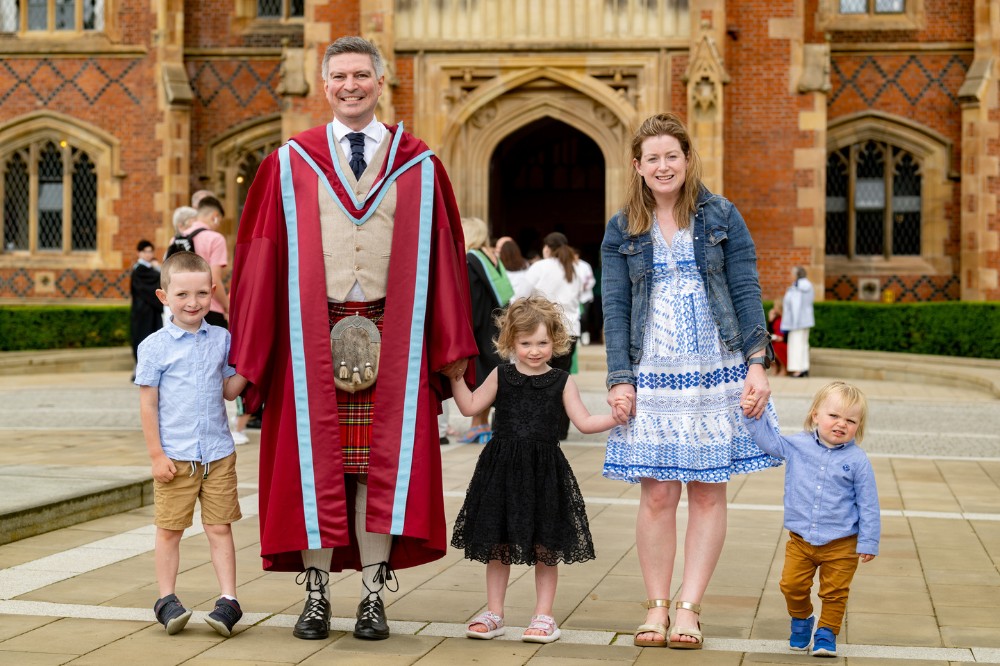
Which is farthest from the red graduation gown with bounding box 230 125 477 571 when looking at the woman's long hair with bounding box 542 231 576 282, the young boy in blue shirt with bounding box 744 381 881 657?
the woman's long hair with bounding box 542 231 576 282

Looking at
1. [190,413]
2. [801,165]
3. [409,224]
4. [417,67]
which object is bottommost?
[190,413]

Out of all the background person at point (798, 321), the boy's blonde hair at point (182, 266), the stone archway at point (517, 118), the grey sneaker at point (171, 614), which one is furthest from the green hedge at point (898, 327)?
the grey sneaker at point (171, 614)

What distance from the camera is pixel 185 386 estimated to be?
494 cm

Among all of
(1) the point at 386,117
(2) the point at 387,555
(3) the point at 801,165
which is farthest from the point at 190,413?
(3) the point at 801,165

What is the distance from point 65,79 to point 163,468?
19400mm

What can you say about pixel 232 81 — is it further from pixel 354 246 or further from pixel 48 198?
pixel 354 246

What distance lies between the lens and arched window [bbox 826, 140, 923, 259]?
22.7 meters

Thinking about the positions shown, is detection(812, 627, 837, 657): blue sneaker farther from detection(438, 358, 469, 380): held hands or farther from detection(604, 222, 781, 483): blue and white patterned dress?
detection(438, 358, 469, 380): held hands

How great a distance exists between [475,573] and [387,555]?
1.09 meters

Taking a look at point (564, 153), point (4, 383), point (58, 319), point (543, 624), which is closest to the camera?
point (543, 624)

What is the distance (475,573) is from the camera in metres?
5.92

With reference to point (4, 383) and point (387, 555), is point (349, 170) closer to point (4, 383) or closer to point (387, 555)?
point (387, 555)

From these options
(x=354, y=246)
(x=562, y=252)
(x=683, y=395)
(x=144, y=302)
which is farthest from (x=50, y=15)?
(x=683, y=395)

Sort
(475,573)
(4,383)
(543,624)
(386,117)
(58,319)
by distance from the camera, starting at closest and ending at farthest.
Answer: (543,624)
(475,573)
(4,383)
(386,117)
(58,319)
